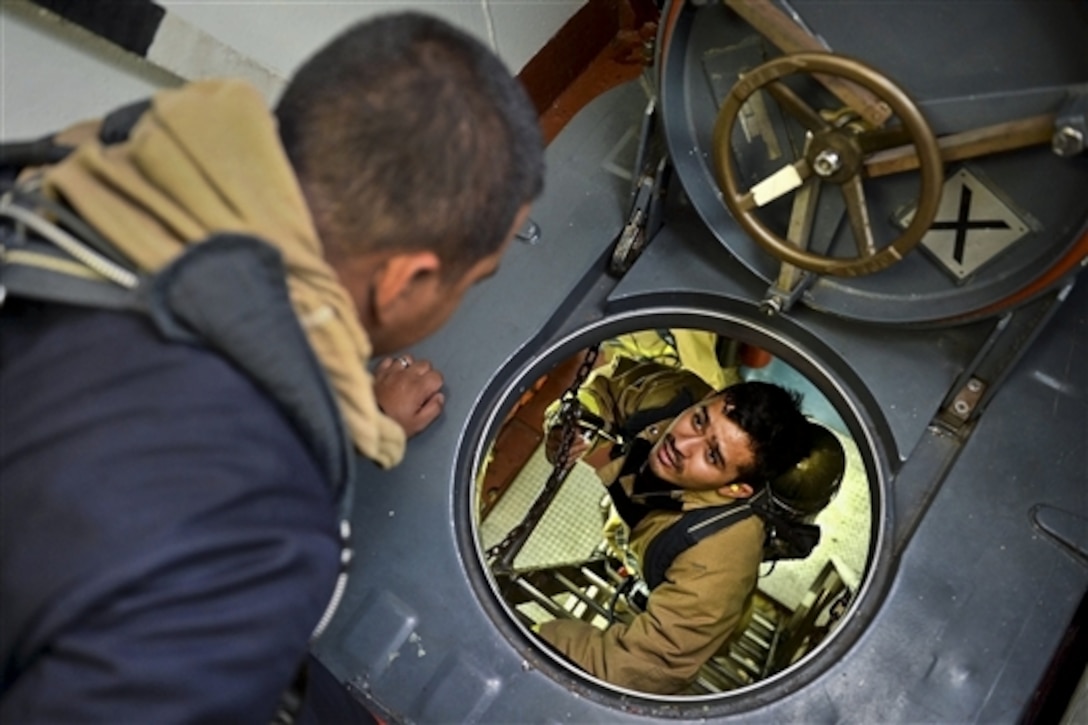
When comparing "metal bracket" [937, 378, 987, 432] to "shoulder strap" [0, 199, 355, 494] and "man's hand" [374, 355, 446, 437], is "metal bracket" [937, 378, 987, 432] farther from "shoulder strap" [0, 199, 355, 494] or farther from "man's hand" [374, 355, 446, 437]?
"shoulder strap" [0, 199, 355, 494]

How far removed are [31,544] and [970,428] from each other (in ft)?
3.44

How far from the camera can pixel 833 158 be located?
1035 millimetres

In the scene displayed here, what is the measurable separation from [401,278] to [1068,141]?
0.62 metres

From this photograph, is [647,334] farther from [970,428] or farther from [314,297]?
[314,297]

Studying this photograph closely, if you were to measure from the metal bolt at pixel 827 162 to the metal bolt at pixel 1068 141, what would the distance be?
20 cm

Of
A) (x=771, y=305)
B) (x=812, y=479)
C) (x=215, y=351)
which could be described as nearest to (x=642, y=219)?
(x=771, y=305)

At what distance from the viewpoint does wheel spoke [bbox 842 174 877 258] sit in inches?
41.6

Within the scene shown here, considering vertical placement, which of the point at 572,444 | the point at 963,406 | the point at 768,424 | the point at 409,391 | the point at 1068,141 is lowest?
the point at 409,391

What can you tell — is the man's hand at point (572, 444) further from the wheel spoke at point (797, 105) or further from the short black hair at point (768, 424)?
the wheel spoke at point (797, 105)

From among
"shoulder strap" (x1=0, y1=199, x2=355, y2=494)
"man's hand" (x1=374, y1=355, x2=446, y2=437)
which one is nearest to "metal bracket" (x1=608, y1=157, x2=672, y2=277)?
"man's hand" (x1=374, y1=355, x2=446, y2=437)

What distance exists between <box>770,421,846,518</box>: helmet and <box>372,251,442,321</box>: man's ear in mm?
967

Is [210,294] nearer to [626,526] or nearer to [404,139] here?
[404,139]

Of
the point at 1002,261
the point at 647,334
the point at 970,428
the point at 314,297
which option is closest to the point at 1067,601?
the point at 970,428

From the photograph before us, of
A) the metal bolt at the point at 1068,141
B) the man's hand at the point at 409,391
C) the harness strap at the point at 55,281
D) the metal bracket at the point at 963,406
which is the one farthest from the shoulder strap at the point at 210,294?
the metal bracket at the point at 963,406
